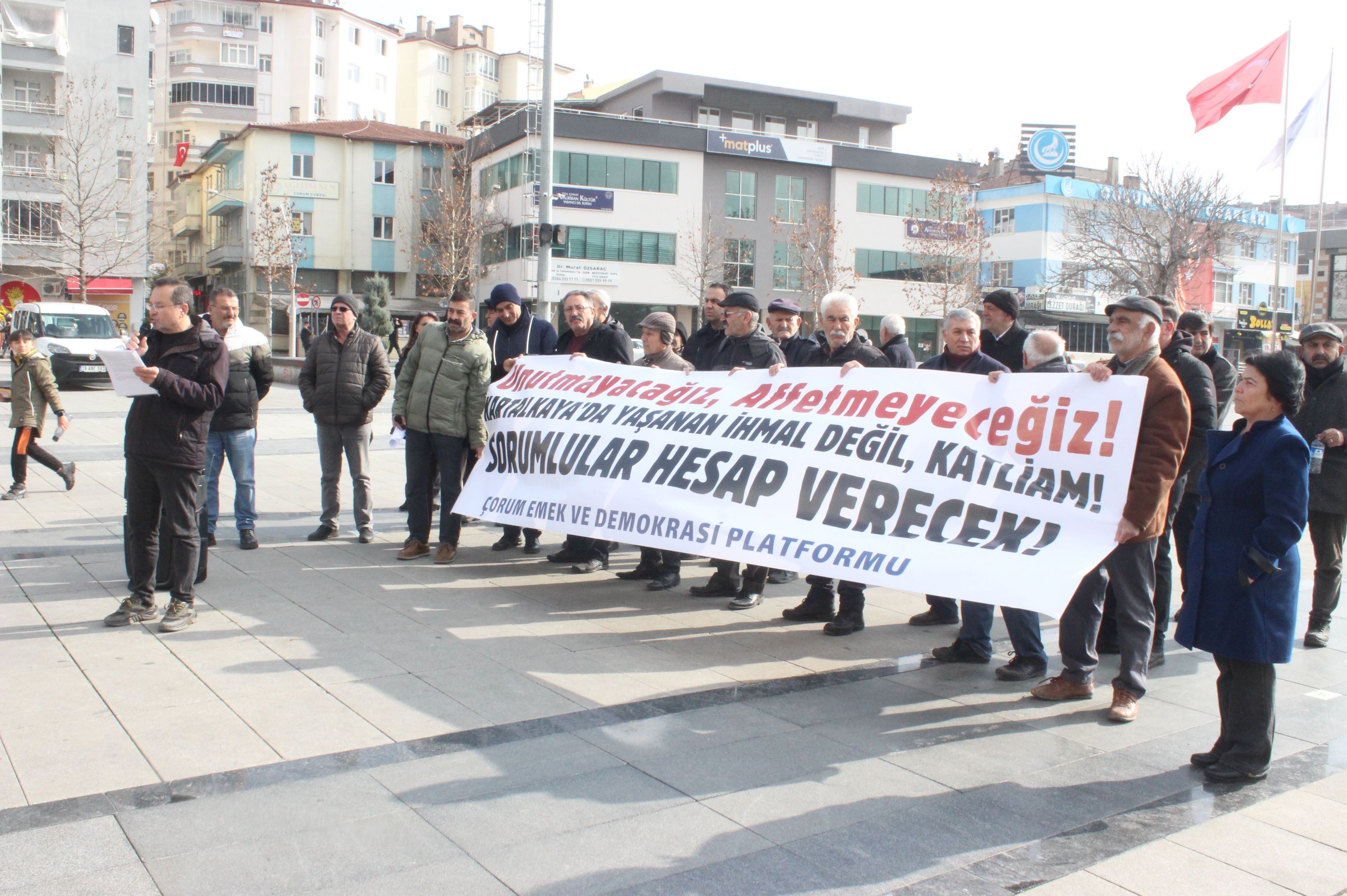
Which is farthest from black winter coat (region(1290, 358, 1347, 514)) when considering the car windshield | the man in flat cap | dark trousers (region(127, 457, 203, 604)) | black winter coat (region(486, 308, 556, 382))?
the car windshield

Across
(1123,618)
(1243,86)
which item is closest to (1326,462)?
(1123,618)

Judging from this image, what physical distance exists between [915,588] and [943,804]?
1359mm

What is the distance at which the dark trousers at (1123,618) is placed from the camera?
5.24 meters

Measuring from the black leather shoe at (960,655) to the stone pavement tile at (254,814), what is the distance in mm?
3306

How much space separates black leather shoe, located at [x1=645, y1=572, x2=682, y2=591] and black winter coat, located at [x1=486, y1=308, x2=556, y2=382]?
6.98 ft

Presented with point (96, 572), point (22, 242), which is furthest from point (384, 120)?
point (96, 572)

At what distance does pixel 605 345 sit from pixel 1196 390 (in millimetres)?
4112

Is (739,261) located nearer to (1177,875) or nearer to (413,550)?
(413,550)

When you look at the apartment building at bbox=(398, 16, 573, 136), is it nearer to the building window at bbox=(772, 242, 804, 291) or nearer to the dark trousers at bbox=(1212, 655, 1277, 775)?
the building window at bbox=(772, 242, 804, 291)

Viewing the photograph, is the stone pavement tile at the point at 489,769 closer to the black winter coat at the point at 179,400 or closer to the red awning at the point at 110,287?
the black winter coat at the point at 179,400

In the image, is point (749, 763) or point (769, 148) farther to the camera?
point (769, 148)

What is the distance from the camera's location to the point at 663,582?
25.3 feet

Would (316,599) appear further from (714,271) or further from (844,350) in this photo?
(714,271)

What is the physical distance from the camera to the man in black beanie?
696 centimetres
